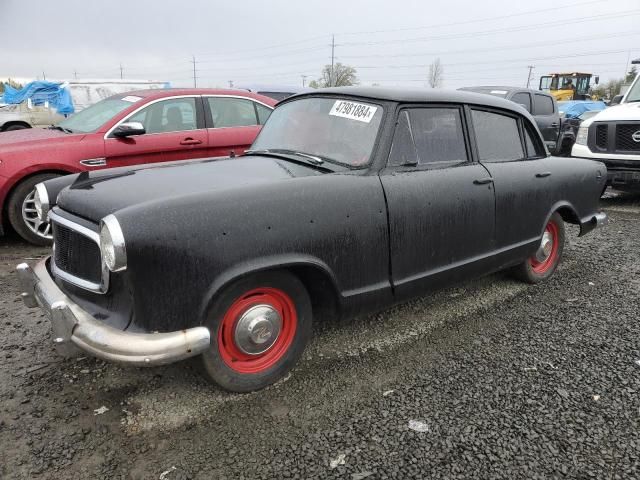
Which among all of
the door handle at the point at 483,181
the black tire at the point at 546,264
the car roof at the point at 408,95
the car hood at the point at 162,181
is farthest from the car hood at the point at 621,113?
the car hood at the point at 162,181

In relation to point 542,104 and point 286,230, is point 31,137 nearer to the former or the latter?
point 286,230

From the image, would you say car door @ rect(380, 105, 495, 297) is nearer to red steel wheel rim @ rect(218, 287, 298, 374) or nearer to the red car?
red steel wheel rim @ rect(218, 287, 298, 374)

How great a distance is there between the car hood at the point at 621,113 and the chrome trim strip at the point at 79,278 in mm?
7917

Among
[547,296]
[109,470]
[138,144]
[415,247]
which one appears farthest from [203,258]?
[138,144]

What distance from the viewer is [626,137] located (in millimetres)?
7496

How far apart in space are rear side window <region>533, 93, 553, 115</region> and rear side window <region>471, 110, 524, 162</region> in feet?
26.2

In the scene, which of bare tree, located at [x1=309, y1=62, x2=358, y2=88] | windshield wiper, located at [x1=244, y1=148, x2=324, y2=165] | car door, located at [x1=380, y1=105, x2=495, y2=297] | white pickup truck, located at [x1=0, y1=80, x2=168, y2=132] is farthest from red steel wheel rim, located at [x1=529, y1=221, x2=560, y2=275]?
bare tree, located at [x1=309, y1=62, x2=358, y2=88]

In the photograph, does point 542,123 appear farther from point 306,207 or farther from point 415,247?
point 306,207

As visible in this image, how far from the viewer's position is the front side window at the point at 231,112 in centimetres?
611

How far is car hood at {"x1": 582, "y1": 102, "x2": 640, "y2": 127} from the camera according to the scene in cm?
745

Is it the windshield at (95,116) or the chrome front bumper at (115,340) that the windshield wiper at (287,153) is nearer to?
the chrome front bumper at (115,340)

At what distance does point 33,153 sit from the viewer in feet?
16.5

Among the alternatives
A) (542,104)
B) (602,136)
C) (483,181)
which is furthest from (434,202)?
(542,104)

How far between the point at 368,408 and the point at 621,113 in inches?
293
